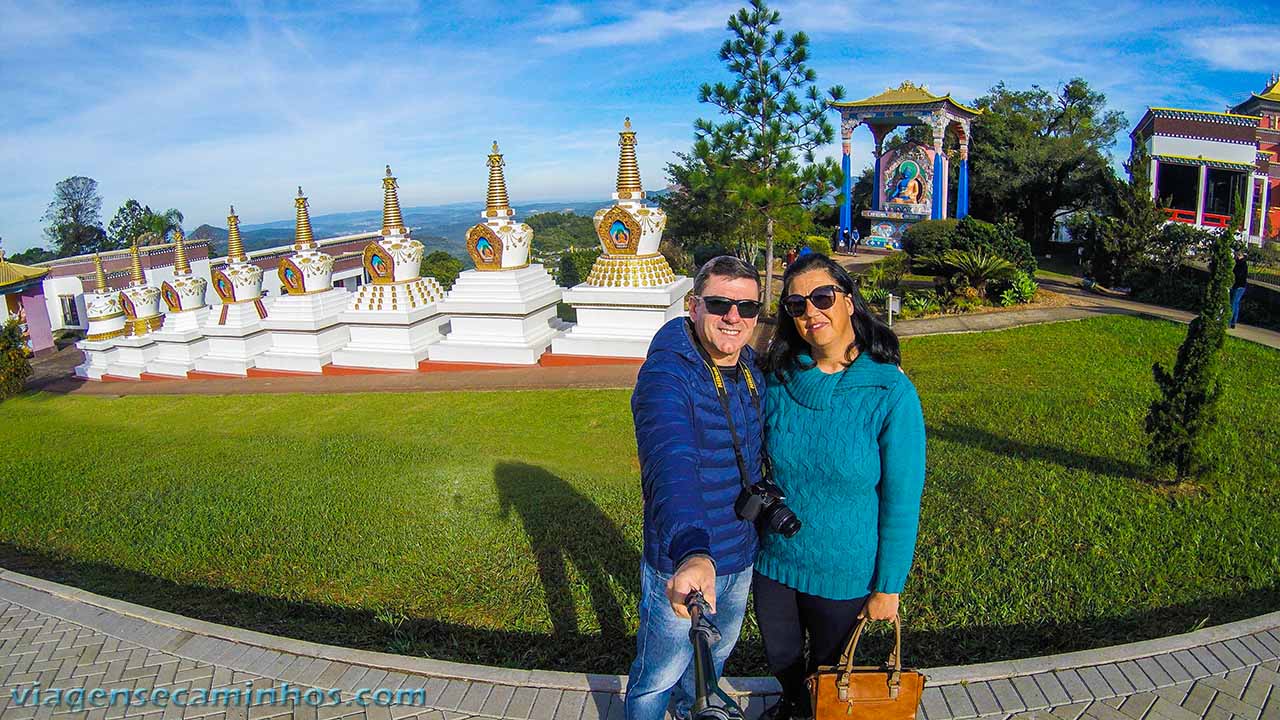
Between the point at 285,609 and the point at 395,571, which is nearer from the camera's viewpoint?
the point at 285,609

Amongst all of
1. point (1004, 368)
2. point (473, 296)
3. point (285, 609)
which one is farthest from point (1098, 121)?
point (285, 609)

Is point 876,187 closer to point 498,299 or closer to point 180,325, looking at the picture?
point 498,299

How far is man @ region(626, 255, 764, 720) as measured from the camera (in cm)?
214

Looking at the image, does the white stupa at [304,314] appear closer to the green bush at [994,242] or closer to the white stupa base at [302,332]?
the white stupa base at [302,332]

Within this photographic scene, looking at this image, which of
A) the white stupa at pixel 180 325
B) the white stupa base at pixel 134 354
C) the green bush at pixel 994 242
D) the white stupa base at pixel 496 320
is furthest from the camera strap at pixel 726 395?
the white stupa base at pixel 134 354

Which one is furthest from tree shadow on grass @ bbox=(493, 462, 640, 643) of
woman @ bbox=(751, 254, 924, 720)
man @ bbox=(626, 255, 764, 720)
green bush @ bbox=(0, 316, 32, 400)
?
green bush @ bbox=(0, 316, 32, 400)

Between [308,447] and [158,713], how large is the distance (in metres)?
4.46

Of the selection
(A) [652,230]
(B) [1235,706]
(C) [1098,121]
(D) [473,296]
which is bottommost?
(B) [1235,706]

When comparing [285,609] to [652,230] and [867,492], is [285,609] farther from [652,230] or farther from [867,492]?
[652,230]

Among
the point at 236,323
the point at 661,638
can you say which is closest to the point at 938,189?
the point at 236,323

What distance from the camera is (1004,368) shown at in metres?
8.98

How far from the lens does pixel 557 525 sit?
5098 millimetres

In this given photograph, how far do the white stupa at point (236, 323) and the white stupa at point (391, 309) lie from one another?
8.06 feet

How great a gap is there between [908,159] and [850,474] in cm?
2475
